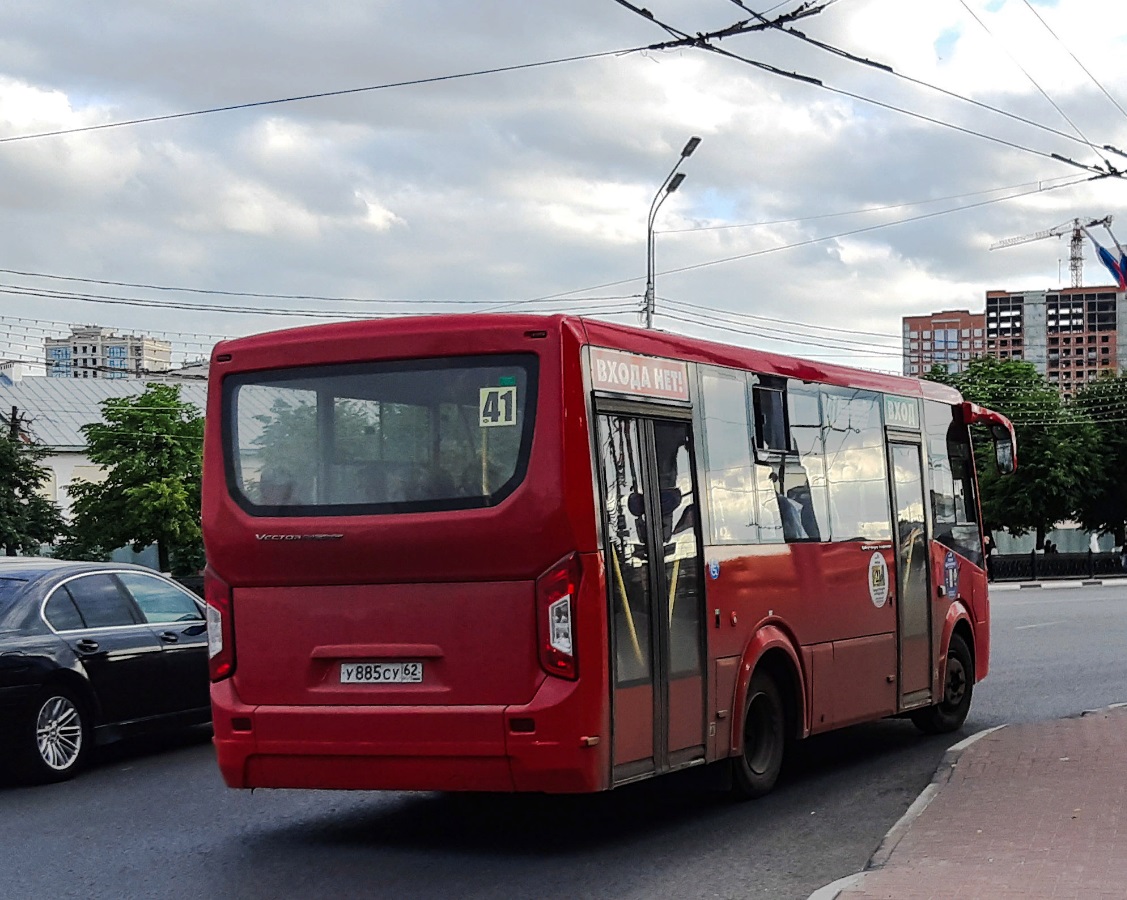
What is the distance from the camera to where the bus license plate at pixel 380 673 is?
824cm

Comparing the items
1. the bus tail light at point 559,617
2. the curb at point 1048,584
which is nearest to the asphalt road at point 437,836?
the bus tail light at point 559,617

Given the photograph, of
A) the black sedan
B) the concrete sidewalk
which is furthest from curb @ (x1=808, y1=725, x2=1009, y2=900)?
the black sedan

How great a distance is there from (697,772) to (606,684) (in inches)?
77.6

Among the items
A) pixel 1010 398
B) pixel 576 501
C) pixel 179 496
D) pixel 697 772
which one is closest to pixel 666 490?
pixel 576 501

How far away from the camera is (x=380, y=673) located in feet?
27.2

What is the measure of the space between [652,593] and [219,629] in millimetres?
2297

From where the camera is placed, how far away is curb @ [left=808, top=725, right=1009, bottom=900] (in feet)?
23.0

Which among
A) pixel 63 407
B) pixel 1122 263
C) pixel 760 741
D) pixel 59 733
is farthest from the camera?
pixel 63 407

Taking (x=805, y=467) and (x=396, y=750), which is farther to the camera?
(x=805, y=467)

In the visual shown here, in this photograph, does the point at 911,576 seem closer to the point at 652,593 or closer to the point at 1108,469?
the point at 652,593

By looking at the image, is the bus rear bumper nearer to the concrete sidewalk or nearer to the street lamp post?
the concrete sidewalk

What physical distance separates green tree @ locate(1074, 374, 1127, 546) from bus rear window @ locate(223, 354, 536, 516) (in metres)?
62.8

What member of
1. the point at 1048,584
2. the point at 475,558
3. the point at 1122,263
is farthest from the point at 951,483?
the point at 1048,584

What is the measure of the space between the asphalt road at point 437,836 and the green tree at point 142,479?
4947 cm
